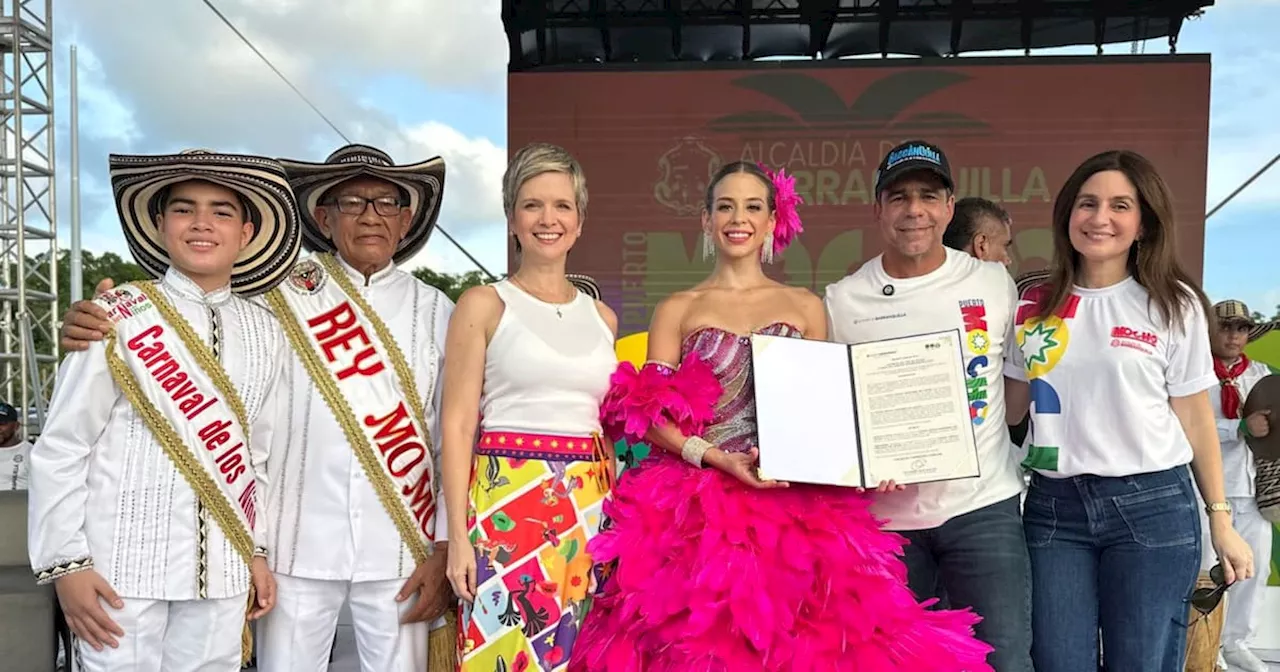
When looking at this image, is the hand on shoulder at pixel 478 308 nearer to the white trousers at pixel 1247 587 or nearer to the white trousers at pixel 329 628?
the white trousers at pixel 329 628

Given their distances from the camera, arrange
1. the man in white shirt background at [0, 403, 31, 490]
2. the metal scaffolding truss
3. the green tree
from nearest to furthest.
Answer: the man in white shirt background at [0, 403, 31, 490] → the metal scaffolding truss → the green tree

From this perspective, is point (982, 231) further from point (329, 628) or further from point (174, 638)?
point (174, 638)

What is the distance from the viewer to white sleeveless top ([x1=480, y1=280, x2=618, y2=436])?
1944 mm

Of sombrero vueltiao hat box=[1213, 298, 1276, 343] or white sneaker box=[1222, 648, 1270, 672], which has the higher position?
sombrero vueltiao hat box=[1213, 298, 1276, 343]

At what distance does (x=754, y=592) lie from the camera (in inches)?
69.9

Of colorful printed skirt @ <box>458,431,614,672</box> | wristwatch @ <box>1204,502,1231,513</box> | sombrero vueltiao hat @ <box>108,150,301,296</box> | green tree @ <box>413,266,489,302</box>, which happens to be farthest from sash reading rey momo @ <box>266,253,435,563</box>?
green tree @ <box>413,266,489,302</box>

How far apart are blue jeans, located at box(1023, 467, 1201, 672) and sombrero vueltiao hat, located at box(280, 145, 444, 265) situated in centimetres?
172

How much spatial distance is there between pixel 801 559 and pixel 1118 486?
74cm

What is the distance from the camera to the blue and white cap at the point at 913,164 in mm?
2121

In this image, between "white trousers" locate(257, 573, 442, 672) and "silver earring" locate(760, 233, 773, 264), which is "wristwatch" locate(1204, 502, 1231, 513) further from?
"white trousers" locate(257, 573, 442, 672)

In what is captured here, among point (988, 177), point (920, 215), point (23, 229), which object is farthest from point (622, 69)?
point (920, 215)

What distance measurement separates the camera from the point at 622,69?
7.03 metres

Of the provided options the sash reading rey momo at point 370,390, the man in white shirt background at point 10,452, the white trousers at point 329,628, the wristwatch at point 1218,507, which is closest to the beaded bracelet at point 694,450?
the sash reading rey momo at point 370,390

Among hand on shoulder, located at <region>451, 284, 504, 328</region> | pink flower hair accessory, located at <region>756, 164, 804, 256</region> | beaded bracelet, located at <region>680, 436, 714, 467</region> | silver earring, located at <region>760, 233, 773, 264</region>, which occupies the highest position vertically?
pink flower hair accessory, located at <region>756, 164, 804, 256</region>
